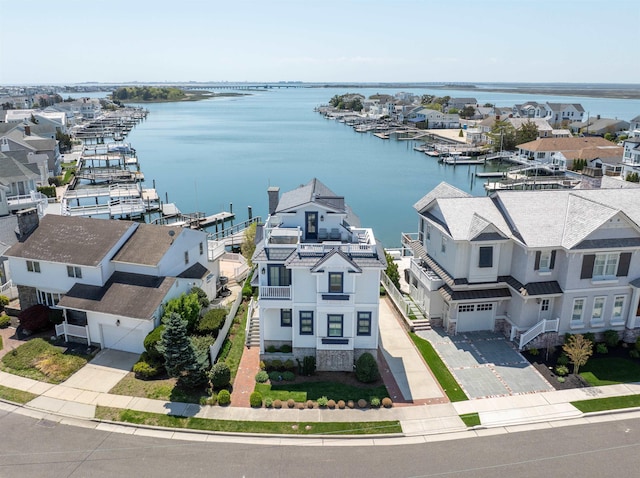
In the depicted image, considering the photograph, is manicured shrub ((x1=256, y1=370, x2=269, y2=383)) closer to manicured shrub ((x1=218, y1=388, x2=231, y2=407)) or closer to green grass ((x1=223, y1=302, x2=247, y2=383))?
green grass ((x1=223, y1=302, x2=247, y2=383))

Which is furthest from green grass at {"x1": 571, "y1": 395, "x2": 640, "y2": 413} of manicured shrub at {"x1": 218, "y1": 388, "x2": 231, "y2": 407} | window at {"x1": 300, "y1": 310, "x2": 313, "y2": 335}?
manicured shrub at {"x1": 218, "y1": 388, "x2": 231, "y2": 407}

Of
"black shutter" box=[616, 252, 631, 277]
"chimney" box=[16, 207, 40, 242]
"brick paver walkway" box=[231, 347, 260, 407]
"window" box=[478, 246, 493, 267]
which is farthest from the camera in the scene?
"chimney" box=[16, 207, 40, 242]

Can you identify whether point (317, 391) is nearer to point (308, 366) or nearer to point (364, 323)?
point (308, 366)

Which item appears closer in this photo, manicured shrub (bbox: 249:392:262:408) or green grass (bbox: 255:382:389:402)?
manicured shrub (bbox: 249:392:262:408)

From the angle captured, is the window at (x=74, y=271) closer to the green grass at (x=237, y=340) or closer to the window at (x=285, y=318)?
the green grass at (x=237, y=340)

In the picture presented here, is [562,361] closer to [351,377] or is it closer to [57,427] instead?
[351,377]

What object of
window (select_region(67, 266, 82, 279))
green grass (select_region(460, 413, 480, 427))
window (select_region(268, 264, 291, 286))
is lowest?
green grass (select_region(460, 413, 480, 427))
